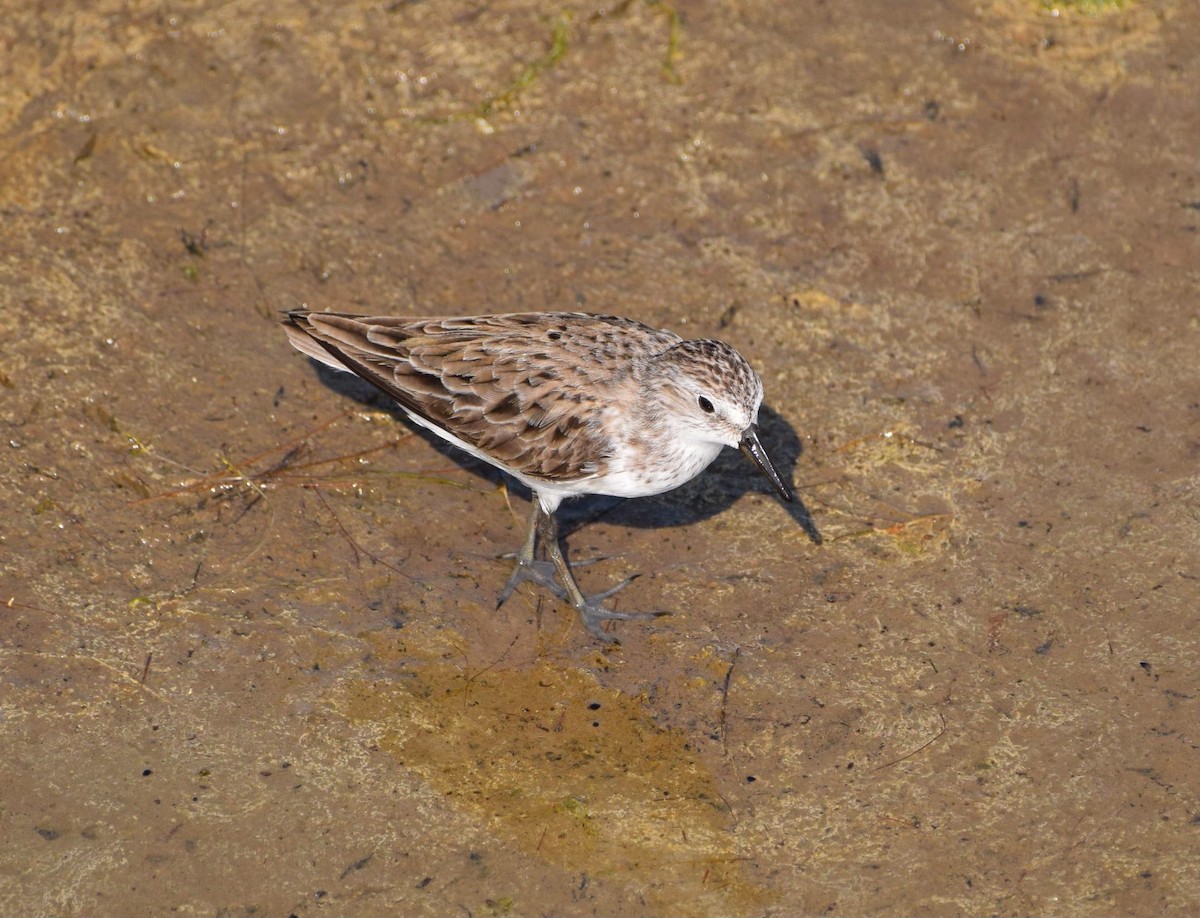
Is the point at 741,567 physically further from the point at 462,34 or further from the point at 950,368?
the point at 462,34

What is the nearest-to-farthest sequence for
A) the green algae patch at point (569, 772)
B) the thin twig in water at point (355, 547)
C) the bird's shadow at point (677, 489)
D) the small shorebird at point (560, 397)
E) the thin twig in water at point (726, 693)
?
1. the green algae patch at point (569, 772)
2. the thin twig in water at point (726, 693)
3. the small shorebird at point (560, 397)
4. the thin twig in water at point (355, 547)
5. the bird's shadow at point (677, 489)

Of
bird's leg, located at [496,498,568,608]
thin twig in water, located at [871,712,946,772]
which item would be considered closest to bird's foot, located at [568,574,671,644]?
bird's leg, located at [496,498,568,608]

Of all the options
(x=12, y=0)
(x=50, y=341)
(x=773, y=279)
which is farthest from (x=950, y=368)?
(x=12, y=0)

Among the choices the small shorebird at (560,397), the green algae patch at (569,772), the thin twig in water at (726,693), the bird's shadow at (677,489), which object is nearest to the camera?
the green algae patch at (569,772)

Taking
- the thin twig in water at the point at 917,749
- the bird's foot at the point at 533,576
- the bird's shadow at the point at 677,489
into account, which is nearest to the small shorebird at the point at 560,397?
the bird's foot at the point at 533,576

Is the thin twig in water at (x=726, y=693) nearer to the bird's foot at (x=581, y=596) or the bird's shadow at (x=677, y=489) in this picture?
the bird's foot at (x=581, y=596)

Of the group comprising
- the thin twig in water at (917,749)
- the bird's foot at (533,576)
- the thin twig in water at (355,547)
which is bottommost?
the bird's foot at (533,576)

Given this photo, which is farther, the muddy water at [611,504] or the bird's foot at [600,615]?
the bird's foot at [600,615]

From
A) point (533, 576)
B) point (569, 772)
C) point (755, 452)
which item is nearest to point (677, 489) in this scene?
point (755, 452)
